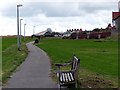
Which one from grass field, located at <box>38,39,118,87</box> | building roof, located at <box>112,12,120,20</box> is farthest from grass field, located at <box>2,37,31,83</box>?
building roof, located at <box>112,12,120,20</box>

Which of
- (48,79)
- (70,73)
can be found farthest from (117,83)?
(48,79)

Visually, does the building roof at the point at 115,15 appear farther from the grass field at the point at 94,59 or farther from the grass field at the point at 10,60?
the grass field at the point at 10,60

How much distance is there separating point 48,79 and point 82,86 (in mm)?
2521

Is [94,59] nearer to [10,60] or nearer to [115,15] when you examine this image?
[10,60]

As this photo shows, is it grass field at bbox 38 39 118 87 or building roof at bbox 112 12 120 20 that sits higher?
building roof at bbox 112 12 120 20

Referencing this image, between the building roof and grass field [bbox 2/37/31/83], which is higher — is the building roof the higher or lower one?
the higher one

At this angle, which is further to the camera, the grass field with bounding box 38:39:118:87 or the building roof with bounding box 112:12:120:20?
the building roof with bounding box 112:12:120:20

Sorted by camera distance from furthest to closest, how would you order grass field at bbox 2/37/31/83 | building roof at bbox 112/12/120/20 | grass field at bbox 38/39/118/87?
building roof at bbox 112/12/120/20
grass field at bbox 38/39/118/87
grass field at bbox 2/37/31/83

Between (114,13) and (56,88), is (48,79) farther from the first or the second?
(114,13)

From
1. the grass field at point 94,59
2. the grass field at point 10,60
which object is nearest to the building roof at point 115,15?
the grass field at point 94,59

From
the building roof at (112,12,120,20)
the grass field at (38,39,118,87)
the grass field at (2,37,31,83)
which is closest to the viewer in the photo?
the grass field at (2,37,31,83)

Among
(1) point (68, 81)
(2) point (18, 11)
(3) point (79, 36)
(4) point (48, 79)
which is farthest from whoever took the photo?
(3) point (79, 36)

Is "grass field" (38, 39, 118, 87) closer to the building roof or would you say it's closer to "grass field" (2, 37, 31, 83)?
"grass field" (2, 37, 31, 83)

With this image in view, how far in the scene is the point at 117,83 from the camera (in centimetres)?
1334
